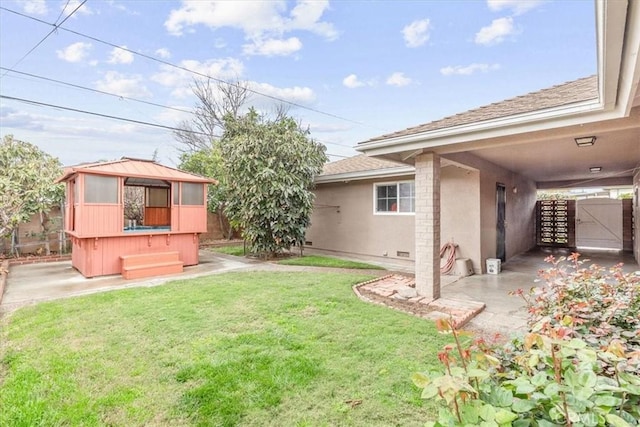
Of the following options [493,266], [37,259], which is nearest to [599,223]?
[493,266]

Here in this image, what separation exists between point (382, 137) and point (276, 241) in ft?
18.6

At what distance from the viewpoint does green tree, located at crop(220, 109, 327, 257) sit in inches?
373

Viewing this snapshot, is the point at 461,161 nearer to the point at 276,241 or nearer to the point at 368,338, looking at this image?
the point at 368,338

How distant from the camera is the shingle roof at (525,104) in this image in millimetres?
3983

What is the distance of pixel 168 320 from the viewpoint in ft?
14.6

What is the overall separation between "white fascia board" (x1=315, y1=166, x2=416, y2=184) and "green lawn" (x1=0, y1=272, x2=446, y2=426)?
458 centimetres

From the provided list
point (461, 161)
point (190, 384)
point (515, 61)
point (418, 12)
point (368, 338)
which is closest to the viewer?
point (190, 384)

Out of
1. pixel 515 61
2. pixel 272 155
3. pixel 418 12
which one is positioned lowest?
pixel 272 155

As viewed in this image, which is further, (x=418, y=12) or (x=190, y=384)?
(x=418, y=12)

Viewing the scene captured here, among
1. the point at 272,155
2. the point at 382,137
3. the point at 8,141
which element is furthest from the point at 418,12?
the point at 8,141

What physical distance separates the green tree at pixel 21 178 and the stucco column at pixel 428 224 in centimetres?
912

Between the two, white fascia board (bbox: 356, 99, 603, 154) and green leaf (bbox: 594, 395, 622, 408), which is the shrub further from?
white fascia board (bbox: 356, 99, 603, 154)

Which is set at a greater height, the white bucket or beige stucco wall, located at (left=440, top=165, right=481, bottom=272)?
beige stucco wall, located at (left=440, top=165, right=481, bottom=272)

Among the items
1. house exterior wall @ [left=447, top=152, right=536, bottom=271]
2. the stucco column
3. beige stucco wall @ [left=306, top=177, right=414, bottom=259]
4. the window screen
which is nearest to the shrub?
the stucco column
